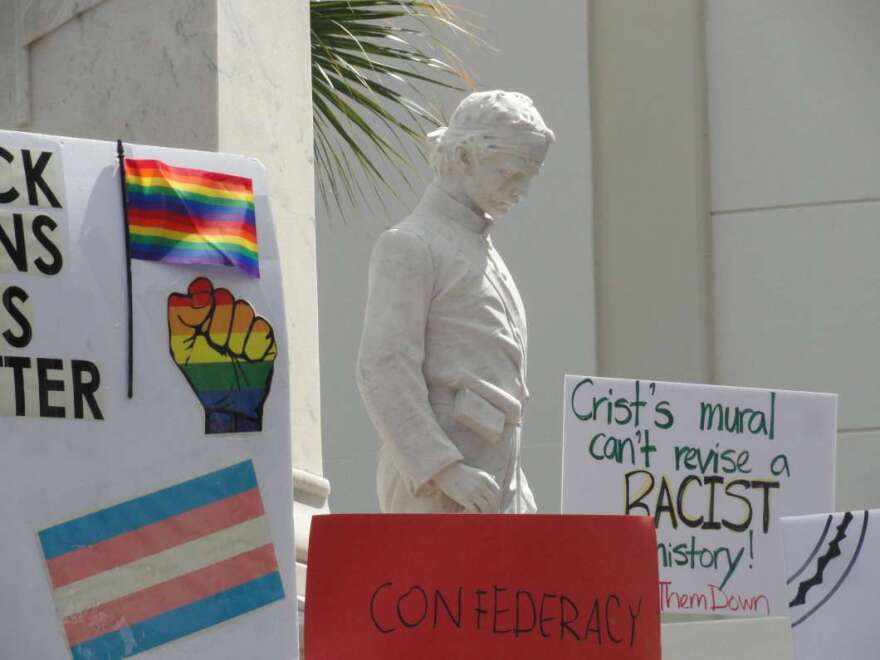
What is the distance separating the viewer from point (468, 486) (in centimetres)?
601

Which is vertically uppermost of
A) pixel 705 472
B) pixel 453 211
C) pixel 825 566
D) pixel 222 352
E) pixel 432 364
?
pixel 453 211

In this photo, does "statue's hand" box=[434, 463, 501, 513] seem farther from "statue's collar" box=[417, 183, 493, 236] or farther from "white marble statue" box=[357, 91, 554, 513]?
"statue's collar" box=[417, 183, 493, 236]

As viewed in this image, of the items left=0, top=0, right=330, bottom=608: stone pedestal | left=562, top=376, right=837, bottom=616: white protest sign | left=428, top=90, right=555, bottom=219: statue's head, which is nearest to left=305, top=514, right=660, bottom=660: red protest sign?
left=0, top=0, right=330, bottom=608: stone pedestal

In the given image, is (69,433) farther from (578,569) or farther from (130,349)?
(578,569)

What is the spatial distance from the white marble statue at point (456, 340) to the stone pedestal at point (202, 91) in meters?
0.17

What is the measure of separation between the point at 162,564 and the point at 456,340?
7.83 feet

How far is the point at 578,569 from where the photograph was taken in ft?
13.9

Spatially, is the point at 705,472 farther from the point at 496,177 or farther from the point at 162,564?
the point at 162,564

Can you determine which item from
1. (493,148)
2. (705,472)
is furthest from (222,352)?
(705,472)

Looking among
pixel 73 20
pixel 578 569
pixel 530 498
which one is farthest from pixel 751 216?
pixel 578 569

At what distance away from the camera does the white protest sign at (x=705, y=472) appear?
6.84 meters

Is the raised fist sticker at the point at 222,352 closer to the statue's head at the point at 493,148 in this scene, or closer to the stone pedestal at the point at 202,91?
the stone pedestal at the point at 202,91

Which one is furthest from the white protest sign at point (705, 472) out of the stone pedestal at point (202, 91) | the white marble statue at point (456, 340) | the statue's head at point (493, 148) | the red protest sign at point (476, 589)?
the red protest sign at point (476, 589)

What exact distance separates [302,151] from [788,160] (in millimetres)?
4703
